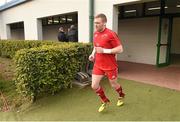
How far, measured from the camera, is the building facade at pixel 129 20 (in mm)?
7316

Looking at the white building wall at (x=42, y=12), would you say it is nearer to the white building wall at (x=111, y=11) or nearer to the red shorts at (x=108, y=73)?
the white building wall at (x=111, y=11)

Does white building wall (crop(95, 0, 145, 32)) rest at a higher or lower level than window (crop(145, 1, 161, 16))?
lower

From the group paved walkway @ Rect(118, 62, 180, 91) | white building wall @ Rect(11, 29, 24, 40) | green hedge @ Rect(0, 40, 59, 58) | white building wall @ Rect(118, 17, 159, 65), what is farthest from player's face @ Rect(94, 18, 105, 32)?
white building wall @ Rect(11, 29, 24, 40)

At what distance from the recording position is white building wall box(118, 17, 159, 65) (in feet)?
29.3

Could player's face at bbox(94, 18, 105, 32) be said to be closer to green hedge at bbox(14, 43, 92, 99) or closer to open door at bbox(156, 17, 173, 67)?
green hedge at bbox(14, 43, 92, 99)

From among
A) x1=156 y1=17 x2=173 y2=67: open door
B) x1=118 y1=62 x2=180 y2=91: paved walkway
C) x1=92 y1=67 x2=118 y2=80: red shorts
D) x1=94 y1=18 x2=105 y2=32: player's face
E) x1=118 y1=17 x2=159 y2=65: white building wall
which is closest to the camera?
x1=94 y1=18 x2=105 y2=32: player's face

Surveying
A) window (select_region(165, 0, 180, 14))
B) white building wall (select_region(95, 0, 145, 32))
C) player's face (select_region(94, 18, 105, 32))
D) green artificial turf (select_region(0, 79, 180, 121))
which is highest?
window (select_region(165, 0, 180, 14))

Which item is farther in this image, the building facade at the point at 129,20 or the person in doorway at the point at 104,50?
the building facade at the point at 129,20

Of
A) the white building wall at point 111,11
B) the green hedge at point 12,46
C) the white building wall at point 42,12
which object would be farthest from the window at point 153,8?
the green hedge at point 12,46

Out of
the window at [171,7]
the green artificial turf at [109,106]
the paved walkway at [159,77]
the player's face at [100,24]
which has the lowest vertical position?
the green artificial turf at [109,106]

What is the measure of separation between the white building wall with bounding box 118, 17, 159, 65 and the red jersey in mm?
5313

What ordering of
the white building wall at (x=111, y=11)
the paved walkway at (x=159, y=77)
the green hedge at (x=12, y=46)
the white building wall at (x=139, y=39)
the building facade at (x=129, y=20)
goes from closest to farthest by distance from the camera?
1. the paved walkway at (x=159, y=77)
2. the white building wall at (x=111, y=11)
3. the building facade at (x=129, y=20)
4. the white building wall at (x=139, y=39)
5. the green hedge at (x=12, y=46)

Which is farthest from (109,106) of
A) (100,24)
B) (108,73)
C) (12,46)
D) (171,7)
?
(12,46)

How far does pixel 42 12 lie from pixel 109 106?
24.4 ft
